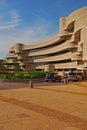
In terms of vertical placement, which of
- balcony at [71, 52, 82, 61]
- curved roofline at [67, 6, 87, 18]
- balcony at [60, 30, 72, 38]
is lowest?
balcony at [71, 52, 82, 61]

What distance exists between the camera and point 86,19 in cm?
7181

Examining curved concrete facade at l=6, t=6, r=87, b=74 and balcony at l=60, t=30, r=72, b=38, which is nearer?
curved concrete facade at l=6, t=6, r=87, b=74

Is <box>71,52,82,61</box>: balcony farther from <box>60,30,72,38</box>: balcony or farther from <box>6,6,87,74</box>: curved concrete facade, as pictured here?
<box>60,30,72,38</box>: balcony

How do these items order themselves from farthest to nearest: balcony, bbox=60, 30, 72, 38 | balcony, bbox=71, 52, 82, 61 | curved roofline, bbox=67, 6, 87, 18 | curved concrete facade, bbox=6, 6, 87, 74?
balcony, bbox=60, 30, 72, 38 < curved concrete facade, bbox=6, 6, 87, 74 < balcony, bbox=71, 52, 82, 61 < curved roofline, bbox=67, 6, 87, 18

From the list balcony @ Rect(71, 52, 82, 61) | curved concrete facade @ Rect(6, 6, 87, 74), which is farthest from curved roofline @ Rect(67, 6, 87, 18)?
balcony @ Rect(71, 52, 82, 61)

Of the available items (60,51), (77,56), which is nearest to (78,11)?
(77,56)

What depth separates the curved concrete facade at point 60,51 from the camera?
73.4 m

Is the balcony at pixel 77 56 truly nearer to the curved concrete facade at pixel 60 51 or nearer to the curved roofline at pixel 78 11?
the curved concrete facade at pixel 60 51

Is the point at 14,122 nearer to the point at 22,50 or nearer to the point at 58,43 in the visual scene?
the point at 58,43

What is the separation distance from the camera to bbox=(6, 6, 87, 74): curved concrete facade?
7345 cm

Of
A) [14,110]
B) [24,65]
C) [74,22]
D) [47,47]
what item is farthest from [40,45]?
[14,110]

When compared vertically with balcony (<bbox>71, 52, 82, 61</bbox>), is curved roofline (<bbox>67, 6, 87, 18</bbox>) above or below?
above

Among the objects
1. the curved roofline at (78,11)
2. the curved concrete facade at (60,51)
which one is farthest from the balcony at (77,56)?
the curved roofline at (78,11)

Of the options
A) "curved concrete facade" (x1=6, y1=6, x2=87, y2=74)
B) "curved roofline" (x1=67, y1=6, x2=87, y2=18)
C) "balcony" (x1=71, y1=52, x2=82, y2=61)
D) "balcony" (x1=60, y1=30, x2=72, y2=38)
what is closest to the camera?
"curved roofline" (x1=67, y1=6, x2=87, y2=18)
